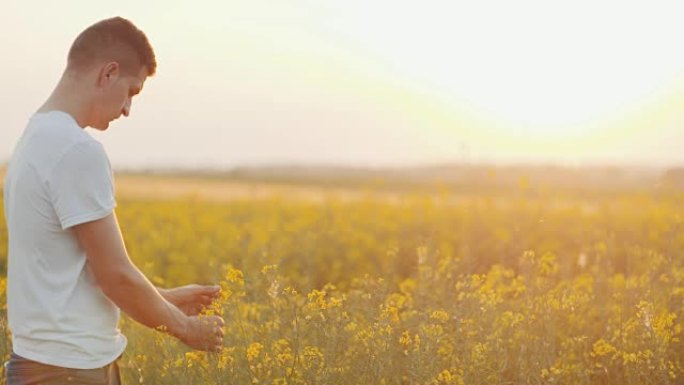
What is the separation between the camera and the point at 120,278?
2762mm

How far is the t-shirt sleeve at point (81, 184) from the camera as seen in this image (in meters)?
2.65

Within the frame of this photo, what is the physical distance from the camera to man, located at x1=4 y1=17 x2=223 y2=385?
8.80ft

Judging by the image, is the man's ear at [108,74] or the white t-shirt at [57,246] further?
the man's ear at [108,74]

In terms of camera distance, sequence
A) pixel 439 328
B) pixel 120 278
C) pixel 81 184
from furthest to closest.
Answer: pixel 439 328
pixel 120 278
pixel 81 184

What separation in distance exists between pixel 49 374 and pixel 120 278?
0.38m

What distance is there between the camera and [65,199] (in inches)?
105

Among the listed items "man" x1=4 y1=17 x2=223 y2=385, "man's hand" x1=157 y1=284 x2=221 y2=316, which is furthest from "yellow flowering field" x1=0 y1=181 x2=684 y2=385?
"man" x1=4 y1=17 x2=223 y2=385

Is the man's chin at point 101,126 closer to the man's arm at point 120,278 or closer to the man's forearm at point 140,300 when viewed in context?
the man's arm at point 120,278

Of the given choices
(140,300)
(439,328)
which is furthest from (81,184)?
(439,328)

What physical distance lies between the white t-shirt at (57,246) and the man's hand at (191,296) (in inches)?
14.4

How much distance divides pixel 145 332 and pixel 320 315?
2119 mm

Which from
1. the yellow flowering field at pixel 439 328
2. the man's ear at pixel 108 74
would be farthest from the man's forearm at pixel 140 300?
the yellow flowering field at pixel 439 328

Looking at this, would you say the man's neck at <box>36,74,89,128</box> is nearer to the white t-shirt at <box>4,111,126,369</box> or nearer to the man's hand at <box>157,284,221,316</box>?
the white t-shirt at <box>4,111,126,369</box>

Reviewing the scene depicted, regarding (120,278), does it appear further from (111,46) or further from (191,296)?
(111,46)
